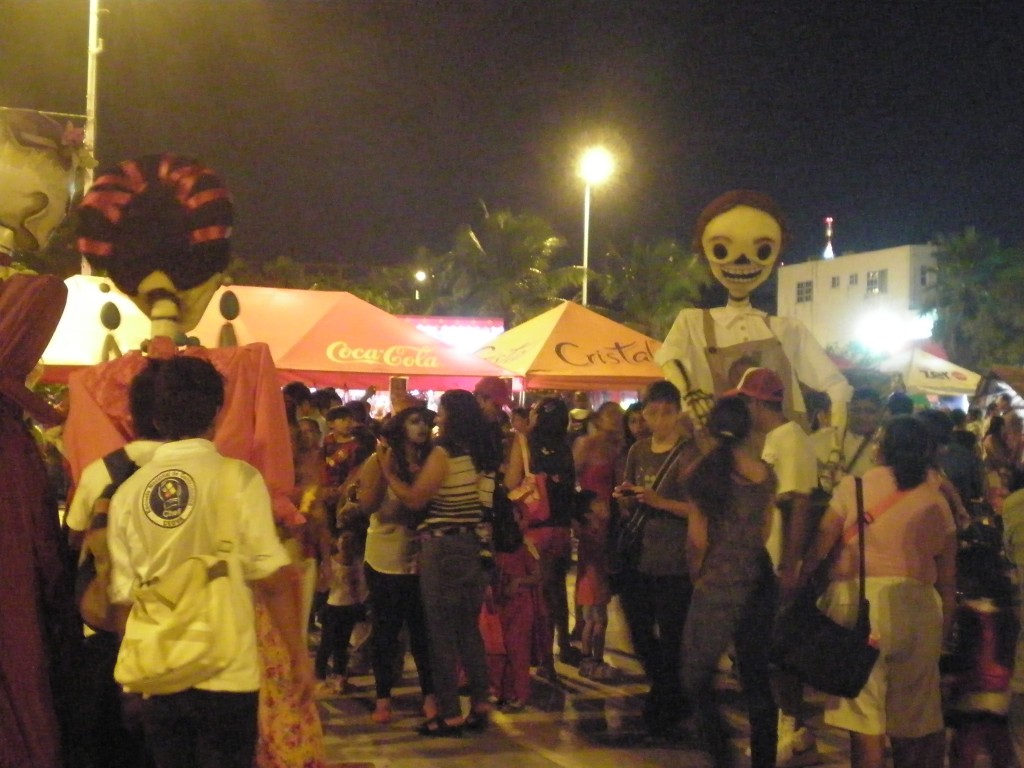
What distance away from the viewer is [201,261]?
4.39m

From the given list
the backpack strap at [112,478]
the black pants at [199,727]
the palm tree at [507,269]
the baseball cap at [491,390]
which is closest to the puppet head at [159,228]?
the backpack strap at [112,478]

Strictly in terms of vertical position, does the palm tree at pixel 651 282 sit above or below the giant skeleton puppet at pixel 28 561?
above

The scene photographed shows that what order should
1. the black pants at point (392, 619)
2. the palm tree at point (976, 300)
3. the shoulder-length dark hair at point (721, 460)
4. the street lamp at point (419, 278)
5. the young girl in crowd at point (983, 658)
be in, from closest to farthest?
the young girl in crowd at point (983, 658)
the shoulder-length dark hair at point (721, 460)
the black pants at point (392, 619)
the street lamp at point (419, 278)
the palm tree at point (976, 300)

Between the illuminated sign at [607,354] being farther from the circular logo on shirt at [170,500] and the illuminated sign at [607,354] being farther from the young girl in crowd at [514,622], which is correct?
the circular logo on shirt at [170,500]

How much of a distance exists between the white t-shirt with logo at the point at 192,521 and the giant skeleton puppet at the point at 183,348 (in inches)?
24.3

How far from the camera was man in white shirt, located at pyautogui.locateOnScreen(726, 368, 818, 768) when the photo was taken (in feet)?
17.3

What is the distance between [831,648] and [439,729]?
2.79 meters

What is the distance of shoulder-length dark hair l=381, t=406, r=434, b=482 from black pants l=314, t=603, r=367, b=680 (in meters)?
1.62

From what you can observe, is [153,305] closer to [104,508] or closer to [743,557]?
[104,508]

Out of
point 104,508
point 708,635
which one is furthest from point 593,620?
point 104,508

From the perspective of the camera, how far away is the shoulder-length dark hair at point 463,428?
6.44m

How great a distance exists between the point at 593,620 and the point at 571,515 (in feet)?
3.29

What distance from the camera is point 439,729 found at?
6449 millimetres

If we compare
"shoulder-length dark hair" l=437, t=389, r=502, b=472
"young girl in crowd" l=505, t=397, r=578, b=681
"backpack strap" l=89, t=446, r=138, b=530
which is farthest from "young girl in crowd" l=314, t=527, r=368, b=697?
"backpack strap" l=89, t=446, r=138, b=530
